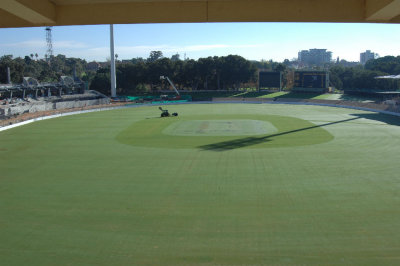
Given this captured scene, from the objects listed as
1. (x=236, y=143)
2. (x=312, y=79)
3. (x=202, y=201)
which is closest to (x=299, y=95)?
(x=312, y=79)

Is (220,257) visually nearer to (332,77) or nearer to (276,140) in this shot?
(276,140)

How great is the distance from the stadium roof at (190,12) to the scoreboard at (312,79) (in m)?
90.1

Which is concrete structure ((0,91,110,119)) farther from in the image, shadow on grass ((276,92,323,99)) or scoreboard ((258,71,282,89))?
shadow on grass ((276,92,323,99))

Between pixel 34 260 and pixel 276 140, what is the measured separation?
83.4 ft

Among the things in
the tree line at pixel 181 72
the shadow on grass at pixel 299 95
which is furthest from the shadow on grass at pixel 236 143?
the tree line at pixel 181 72

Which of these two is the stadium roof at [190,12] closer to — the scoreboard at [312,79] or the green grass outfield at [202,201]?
the green grass outfield at [202,201]

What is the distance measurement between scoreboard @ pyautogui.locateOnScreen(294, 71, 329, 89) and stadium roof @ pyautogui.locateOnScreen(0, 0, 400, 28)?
90.1m

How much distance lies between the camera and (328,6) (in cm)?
530

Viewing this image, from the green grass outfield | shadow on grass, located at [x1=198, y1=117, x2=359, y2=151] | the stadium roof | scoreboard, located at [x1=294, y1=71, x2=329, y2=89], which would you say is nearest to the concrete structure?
the green grass outfield

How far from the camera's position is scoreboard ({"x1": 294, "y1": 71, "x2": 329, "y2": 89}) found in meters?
90.2

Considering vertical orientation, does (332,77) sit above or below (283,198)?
above

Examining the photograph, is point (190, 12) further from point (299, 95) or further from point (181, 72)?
point (181, 72)

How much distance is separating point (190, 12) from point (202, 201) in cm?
1209

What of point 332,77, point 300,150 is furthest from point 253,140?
point 332,77
